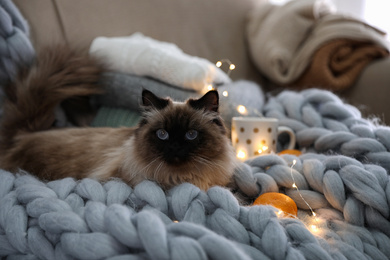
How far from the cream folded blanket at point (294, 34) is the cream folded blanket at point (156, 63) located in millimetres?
506

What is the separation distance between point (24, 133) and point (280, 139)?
91 cm

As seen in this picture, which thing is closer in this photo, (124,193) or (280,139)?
(124,193)

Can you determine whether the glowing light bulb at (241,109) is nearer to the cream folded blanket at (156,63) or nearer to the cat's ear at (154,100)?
the cream folded blanket at (156,63)

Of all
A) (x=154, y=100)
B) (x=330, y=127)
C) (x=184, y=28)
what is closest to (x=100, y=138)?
(x=154, y=100)

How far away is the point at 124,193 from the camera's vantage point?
729mm

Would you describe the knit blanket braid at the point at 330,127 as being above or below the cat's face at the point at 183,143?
below

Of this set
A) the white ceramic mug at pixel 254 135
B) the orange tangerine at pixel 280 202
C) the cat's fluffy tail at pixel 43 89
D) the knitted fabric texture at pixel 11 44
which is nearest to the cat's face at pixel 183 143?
the orange tangerine at pixel 280 202

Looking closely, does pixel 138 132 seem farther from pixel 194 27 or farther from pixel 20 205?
pixel 194 27

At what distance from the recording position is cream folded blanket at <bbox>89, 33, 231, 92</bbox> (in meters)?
1.21

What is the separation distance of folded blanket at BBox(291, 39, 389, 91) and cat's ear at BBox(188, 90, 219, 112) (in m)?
0.98

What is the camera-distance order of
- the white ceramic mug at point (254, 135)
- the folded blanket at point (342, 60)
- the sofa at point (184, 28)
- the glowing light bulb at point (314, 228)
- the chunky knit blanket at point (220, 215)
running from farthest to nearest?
the folded blanket at point (342, 60), the sofa at point (184, 28), the white ceramic mug at point (254, 135), the glowing light bulb at point (314, 228), the chunky knit blanket at point (220, 215)

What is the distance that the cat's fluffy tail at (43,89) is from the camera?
113 centimetres

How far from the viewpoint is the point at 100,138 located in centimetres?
100

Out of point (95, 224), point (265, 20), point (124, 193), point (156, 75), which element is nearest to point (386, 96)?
point (265, 20)
